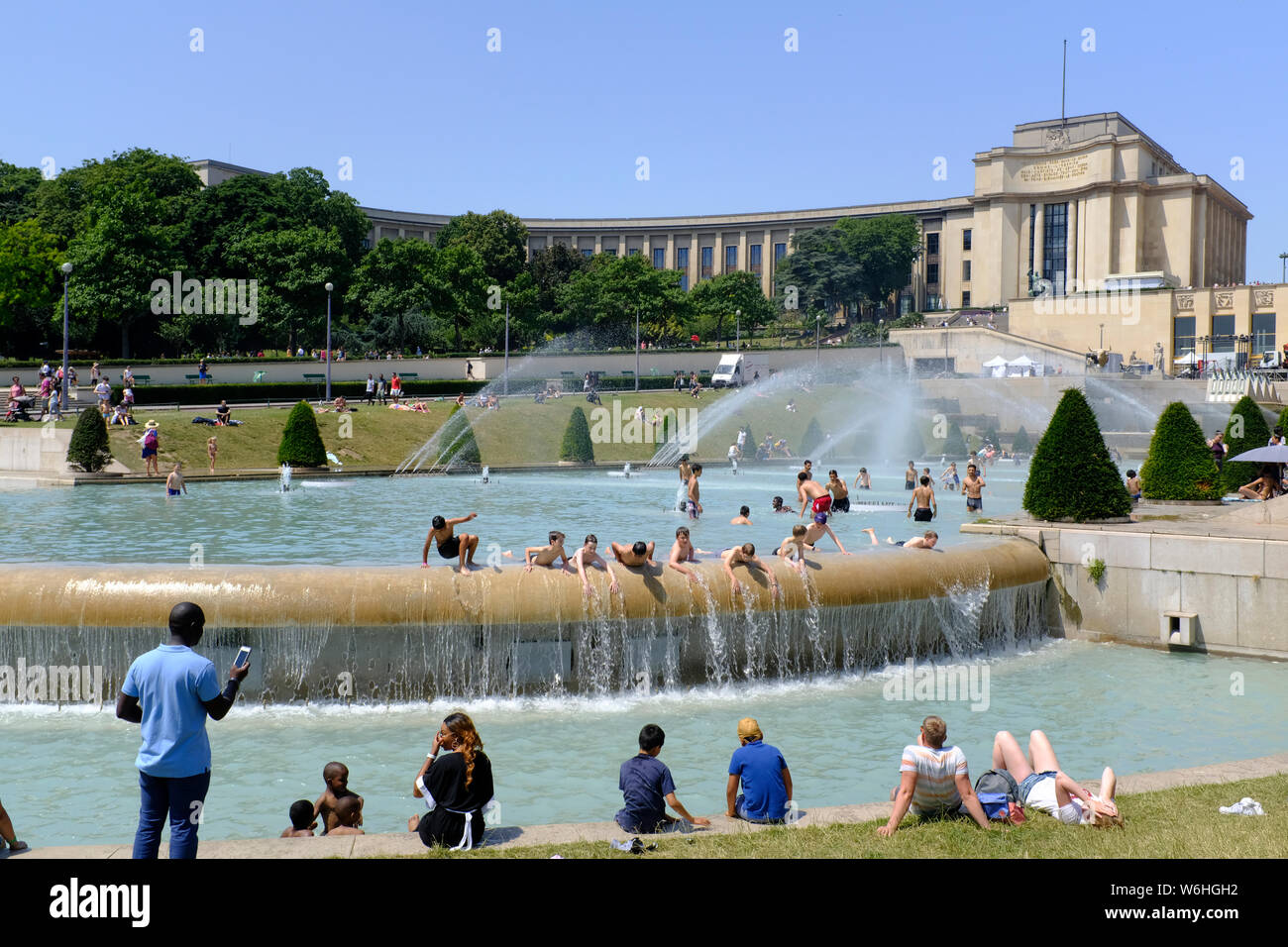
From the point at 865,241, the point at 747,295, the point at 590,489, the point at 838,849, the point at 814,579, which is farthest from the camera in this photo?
the point at 865,241

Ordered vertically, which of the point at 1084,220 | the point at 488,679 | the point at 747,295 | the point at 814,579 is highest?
the point at 1084,220

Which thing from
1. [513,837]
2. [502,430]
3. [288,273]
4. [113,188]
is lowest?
[513,837]

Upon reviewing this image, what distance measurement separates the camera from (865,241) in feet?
345

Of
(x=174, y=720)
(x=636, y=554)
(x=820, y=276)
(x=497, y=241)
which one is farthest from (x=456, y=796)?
(x=820, y=276)

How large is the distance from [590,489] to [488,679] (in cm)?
1794

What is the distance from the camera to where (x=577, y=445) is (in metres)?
39.7

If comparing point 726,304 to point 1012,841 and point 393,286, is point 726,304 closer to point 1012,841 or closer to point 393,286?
point 393,286

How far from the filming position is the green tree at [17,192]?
228 ft

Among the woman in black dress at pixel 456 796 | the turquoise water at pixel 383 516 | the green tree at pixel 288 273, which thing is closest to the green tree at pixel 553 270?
the green tree at pixel 288 273

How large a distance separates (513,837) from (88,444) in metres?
25.7

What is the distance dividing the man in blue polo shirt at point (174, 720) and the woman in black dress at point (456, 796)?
4.77 ft

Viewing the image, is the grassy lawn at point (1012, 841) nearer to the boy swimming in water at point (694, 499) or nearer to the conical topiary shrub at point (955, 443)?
the boy swimming in water at point (694, 499)

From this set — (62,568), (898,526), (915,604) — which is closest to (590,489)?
(898,526)
